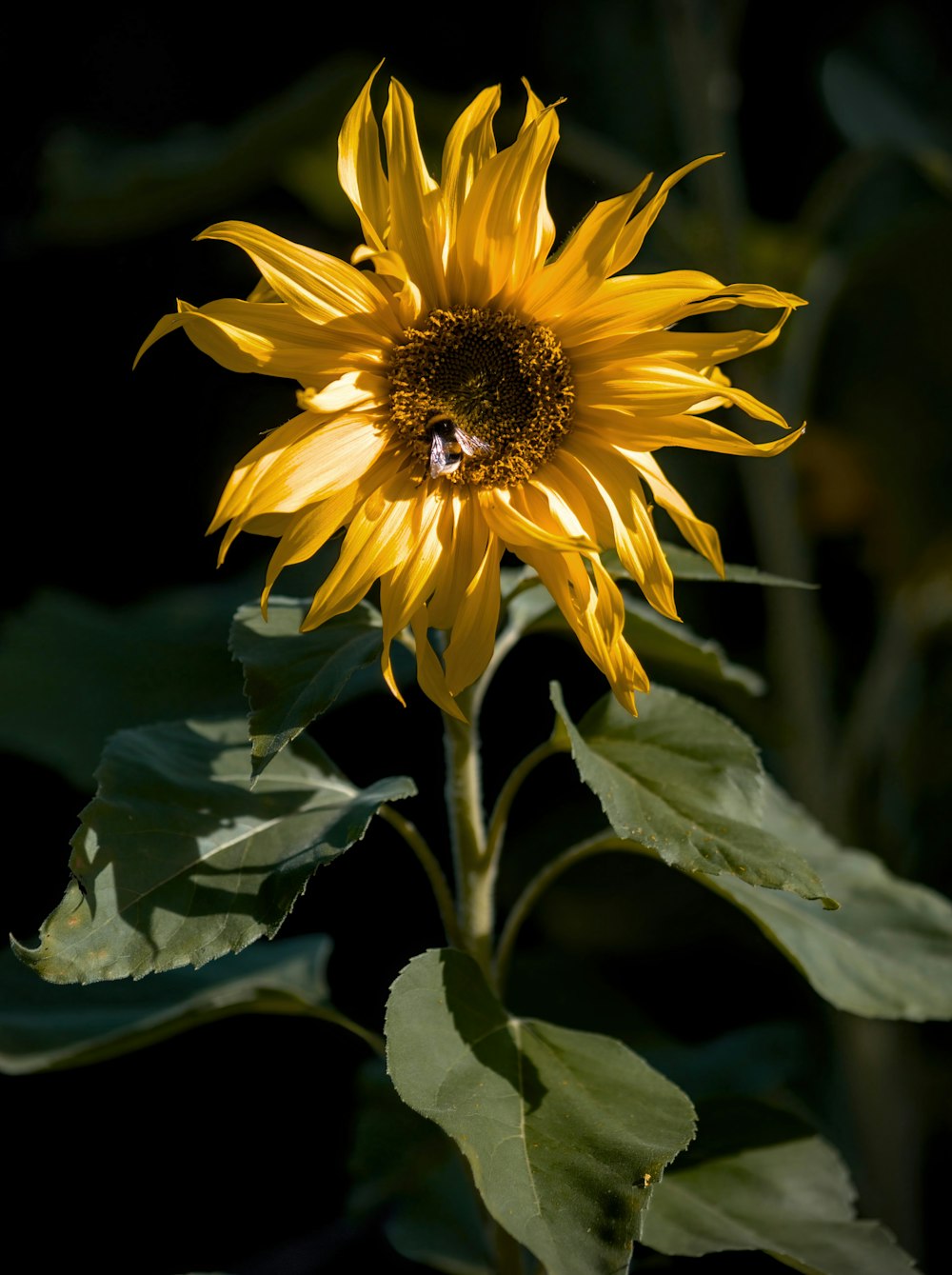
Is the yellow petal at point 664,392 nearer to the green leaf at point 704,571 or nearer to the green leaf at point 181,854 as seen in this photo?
the green leaf at point 704,571

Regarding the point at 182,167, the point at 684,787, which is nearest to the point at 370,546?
the point at 684,787

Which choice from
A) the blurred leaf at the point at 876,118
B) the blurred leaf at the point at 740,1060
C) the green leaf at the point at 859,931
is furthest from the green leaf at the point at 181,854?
the blurred leaf at the point at 876,118

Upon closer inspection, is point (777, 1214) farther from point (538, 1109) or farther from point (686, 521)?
point (686, 521)

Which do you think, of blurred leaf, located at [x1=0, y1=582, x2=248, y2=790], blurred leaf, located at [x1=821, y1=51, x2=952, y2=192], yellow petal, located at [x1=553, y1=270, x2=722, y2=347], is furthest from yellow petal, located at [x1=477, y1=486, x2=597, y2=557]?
blurred leaf, located at [x1=821, y1=51, x2=952, y2=192]

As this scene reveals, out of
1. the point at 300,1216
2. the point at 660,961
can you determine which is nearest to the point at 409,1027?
the point at 300,1216

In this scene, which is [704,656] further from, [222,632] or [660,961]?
[660,961]

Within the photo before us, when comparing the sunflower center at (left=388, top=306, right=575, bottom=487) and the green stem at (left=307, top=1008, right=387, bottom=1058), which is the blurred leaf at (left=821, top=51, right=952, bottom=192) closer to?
the sunflower center at (left=388, top=306, right=575, bottom=487)
